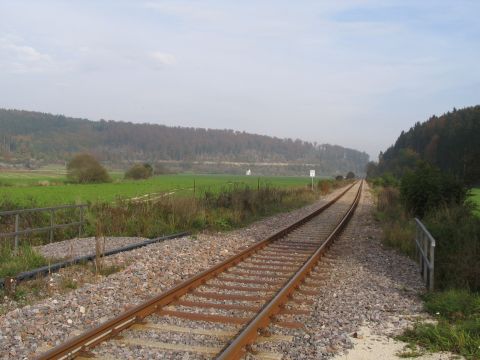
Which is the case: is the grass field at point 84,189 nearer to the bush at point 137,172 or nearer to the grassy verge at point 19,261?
the grassy verge at point 19,261

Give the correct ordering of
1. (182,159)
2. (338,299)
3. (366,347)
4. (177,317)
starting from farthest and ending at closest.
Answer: (182,159)
(338,299)
(177,317)
(366,347)

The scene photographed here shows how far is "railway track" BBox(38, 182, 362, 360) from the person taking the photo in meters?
5.68

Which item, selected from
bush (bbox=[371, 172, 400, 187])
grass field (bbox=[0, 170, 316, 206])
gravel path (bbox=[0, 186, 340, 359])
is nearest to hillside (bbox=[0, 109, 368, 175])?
grass field (bbox=[0, 170, 316, 206])

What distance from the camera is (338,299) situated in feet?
28.0

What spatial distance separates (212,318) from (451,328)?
296 cm

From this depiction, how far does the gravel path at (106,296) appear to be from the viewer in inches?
242

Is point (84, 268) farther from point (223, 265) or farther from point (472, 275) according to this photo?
point (472, 275)

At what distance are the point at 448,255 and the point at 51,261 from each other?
25.4 ft

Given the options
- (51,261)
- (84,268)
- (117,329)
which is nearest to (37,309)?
(117,329)

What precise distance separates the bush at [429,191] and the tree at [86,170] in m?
59.2

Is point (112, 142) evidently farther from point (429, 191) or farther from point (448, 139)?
point (429, 191)

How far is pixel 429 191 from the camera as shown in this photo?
1986 centimetres

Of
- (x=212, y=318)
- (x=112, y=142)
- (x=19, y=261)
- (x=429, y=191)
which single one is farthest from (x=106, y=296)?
(x=112, y=142)

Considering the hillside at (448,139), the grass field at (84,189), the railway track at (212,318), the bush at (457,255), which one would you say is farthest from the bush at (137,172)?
the railway track at (212,318)
